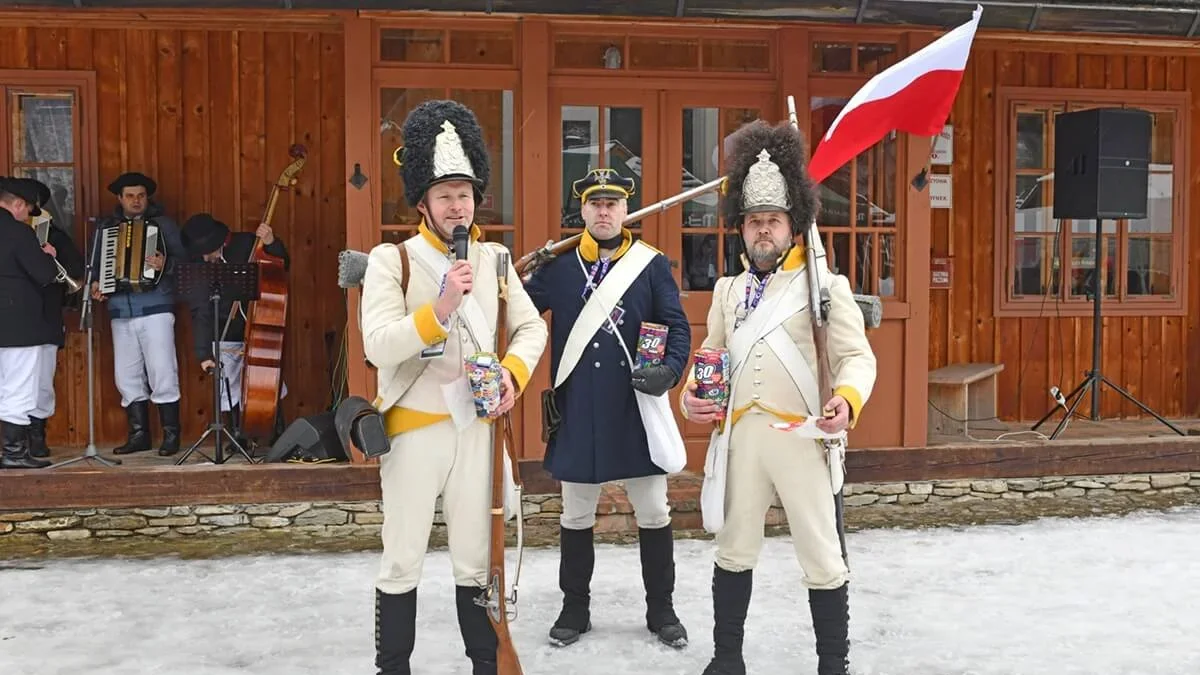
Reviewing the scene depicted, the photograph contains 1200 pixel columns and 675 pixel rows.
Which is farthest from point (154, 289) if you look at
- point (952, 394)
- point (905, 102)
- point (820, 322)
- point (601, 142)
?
point (952, 394)

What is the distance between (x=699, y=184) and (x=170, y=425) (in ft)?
11.3

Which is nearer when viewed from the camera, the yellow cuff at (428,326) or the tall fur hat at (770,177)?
the yellow cuff at (428,326)

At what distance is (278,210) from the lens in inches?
296

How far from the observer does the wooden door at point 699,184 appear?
259 inches

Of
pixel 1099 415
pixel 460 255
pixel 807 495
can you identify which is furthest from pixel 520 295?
pixel 1099 415

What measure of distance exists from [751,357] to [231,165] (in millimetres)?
4756

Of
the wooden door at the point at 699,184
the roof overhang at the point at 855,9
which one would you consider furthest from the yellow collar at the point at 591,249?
the wooden door at the point at 699,184

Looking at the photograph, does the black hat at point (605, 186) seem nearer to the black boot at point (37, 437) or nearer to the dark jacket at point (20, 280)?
the dark jacket at point (20, 280)

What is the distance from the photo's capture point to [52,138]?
721 cm

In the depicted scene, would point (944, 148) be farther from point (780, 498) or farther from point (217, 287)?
point (780, 498)

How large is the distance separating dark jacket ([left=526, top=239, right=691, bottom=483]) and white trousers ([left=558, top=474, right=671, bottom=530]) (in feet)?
0.28

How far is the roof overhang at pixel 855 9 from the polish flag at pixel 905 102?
226 centimetres

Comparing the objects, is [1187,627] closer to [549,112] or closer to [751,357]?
[751,357]

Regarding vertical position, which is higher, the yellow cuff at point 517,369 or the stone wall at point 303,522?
the yellow cuff at point 517,369
